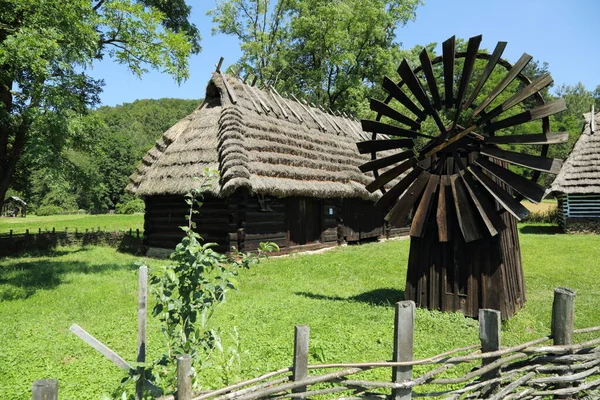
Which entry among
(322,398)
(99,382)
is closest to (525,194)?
(322,398)

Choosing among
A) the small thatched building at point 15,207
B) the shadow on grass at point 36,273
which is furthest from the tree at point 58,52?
the small thatched building at point 15,207

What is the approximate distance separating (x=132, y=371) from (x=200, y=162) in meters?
12.0

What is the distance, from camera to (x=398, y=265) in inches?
511

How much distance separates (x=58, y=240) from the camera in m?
17.3

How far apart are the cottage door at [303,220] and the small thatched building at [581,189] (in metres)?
13.1

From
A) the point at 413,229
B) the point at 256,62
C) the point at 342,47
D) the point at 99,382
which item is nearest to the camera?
the point at 99,382

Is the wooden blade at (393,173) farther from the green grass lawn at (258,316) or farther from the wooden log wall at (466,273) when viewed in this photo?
the green grass lawn at (258,316)

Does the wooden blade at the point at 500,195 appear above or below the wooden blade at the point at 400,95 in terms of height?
below

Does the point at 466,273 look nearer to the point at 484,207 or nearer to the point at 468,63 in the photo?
the point at 484,207

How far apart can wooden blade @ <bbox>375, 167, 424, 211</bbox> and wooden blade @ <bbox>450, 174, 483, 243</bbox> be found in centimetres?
69

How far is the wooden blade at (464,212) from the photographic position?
22.4ft

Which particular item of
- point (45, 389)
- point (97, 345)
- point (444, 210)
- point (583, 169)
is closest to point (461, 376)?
point (97, 345)

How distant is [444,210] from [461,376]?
3.92m

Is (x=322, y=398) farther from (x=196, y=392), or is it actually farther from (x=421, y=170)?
(x=421, y=170)
